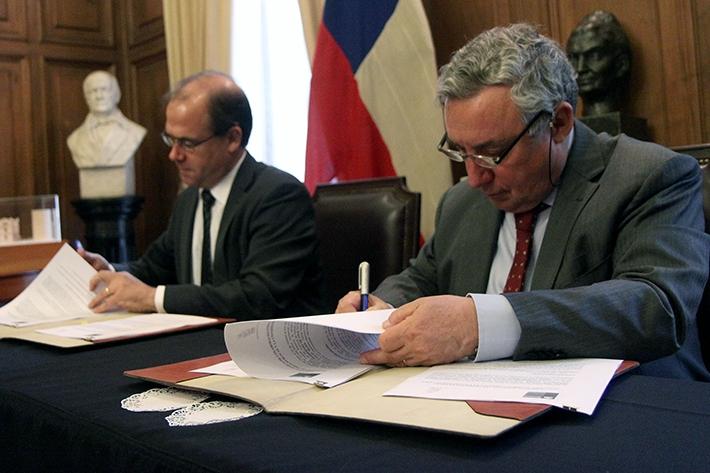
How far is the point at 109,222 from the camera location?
486cm

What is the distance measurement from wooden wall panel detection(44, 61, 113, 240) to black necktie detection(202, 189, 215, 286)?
3086 millimetres

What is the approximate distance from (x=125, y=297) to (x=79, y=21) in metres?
4.08

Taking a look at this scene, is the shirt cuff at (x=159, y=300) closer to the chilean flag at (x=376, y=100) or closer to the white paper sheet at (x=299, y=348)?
the white paper sheet at (x=299, y=348)

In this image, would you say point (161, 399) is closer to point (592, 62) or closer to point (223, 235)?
point (223, 235)

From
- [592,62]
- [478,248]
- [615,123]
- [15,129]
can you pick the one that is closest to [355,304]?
[478,248]

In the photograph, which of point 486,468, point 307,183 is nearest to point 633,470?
point 486,468

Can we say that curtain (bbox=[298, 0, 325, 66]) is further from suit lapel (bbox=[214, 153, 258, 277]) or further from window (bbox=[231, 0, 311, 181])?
suit lapel (bbox=[214, 153, 258, 277])

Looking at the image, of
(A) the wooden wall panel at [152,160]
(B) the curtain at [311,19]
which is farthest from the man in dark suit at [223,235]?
(A) the wooden wall panel at [152,160]

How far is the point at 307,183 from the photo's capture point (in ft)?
11.2

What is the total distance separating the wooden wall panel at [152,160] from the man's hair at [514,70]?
4.11 m

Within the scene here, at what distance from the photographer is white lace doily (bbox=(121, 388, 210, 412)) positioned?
100cm

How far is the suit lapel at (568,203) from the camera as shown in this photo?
147cm

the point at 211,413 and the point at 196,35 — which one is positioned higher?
the point at 196,35

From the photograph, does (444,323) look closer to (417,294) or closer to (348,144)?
(417,294)
